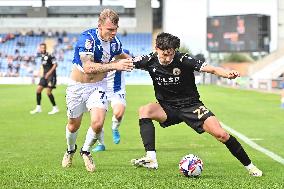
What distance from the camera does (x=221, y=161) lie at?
9.30 m

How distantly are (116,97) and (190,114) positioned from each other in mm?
4059

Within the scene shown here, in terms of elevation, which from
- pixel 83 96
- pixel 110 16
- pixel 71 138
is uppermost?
pixel 110 16

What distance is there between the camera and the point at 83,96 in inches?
332

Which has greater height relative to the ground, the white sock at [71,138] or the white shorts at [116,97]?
the white shorts at [116,97]

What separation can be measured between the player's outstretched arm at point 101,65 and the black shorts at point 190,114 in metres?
0.91

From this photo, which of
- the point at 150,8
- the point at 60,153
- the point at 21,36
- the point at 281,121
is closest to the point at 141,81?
the point at 150,8

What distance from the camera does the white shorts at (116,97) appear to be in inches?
465

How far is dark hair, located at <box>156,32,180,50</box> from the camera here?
759 centimetres

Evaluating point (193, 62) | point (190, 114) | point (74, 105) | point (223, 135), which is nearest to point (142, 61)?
point (193, 62)

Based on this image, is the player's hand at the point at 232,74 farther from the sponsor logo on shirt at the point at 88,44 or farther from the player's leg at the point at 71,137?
the player's leg at the point at 71,137

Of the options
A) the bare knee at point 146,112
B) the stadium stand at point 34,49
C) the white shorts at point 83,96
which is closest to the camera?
the bare knee at point 146,112

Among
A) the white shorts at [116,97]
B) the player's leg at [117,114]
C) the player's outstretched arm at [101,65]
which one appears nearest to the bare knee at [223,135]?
the player's outstretched arm at [101,65]

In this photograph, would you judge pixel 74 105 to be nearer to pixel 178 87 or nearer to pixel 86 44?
pixel 86 44

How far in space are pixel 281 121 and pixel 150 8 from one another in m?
61.4
